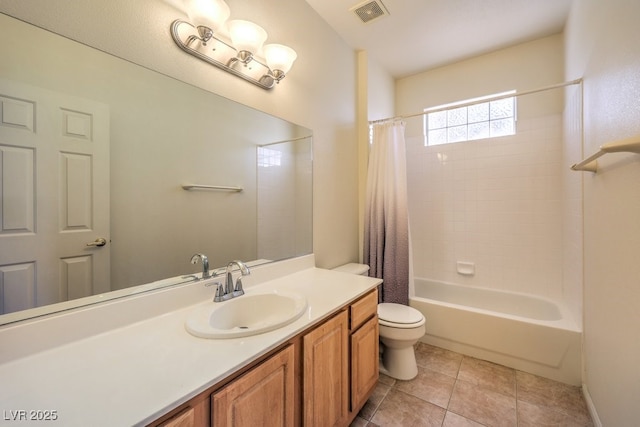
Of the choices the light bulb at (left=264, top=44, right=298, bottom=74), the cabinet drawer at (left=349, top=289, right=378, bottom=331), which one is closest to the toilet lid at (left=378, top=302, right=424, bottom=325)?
the cabinet drawer at (left=349, top=289, right=378, bottom=331)

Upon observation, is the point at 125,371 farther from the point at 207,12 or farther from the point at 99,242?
the point at 207,12

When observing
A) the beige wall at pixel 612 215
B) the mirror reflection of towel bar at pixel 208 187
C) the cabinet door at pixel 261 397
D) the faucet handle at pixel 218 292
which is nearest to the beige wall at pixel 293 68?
the mirror reflection of towel bar at pixel 208 187

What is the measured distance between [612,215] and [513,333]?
1126 mm

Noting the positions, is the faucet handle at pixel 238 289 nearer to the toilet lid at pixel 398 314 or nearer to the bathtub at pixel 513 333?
the toilet lid at pixel 398 314

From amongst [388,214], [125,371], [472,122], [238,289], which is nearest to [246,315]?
[238,289]

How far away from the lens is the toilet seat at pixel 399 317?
Answer: 176 centimetres

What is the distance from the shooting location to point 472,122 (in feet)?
8.91

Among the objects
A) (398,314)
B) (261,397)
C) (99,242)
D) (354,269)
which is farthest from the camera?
(354,269)

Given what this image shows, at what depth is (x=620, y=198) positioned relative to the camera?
1110 mm

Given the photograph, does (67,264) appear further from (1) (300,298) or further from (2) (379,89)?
(2) (379,89)

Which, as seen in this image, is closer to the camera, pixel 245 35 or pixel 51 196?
pixel 51 196

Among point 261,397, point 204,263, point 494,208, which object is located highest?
point 494,208

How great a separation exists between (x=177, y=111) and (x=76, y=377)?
104cm

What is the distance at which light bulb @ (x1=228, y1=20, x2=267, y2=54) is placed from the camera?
128 centimetres
